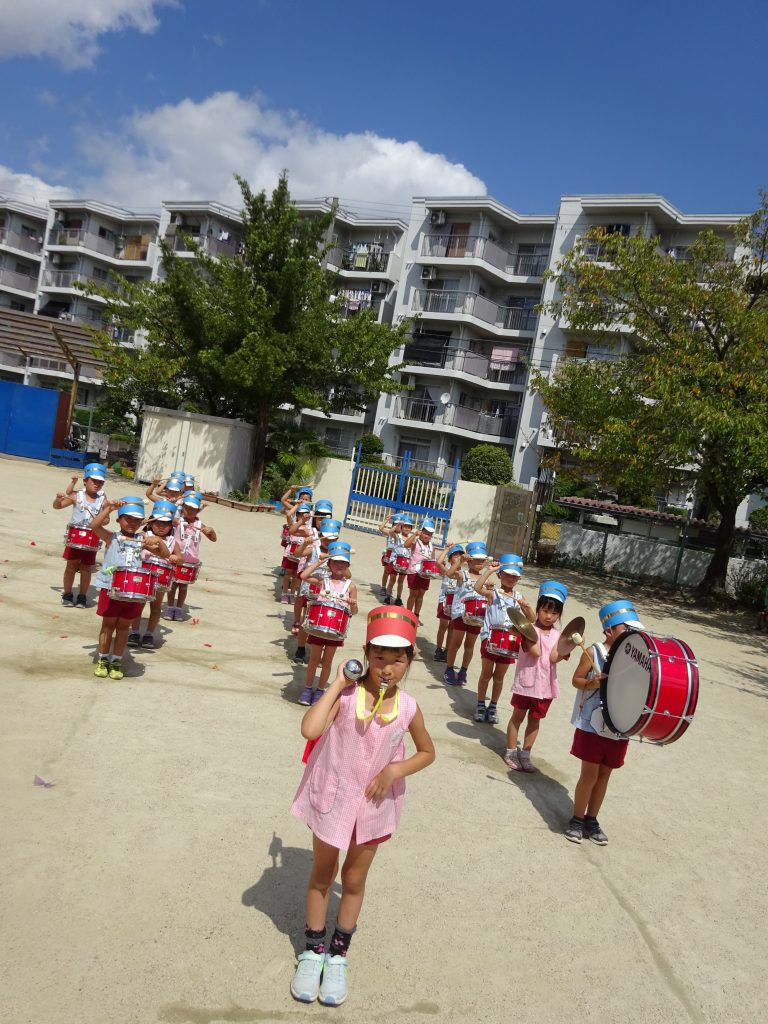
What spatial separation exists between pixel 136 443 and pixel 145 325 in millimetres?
5668

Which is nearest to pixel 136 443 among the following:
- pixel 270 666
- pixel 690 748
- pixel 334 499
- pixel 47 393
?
pixel 47 393

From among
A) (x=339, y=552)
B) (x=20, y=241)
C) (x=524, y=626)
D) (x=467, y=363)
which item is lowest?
(x=524, y=626)

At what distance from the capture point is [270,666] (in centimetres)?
790

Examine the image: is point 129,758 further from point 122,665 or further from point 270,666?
point 270,666

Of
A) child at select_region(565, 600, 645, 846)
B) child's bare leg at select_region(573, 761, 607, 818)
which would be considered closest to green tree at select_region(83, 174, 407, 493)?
child at select_region(565, 600, 645, 846)

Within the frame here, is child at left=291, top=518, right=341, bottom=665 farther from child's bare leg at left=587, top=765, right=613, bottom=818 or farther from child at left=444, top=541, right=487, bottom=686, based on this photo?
child's bare leg at left=587, top=765, right=613, bottom=818

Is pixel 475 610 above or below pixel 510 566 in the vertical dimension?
below

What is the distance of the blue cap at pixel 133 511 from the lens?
6.68m

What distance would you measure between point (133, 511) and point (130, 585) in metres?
0.71

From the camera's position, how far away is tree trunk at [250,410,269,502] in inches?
956

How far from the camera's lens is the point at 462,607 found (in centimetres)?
818

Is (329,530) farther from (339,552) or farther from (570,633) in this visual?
(570,633)

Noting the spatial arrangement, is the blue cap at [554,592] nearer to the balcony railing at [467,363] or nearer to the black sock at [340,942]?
the black sock at [340,942]

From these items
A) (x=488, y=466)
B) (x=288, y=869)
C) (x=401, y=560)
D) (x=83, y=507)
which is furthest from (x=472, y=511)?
(x=288, y=869)
